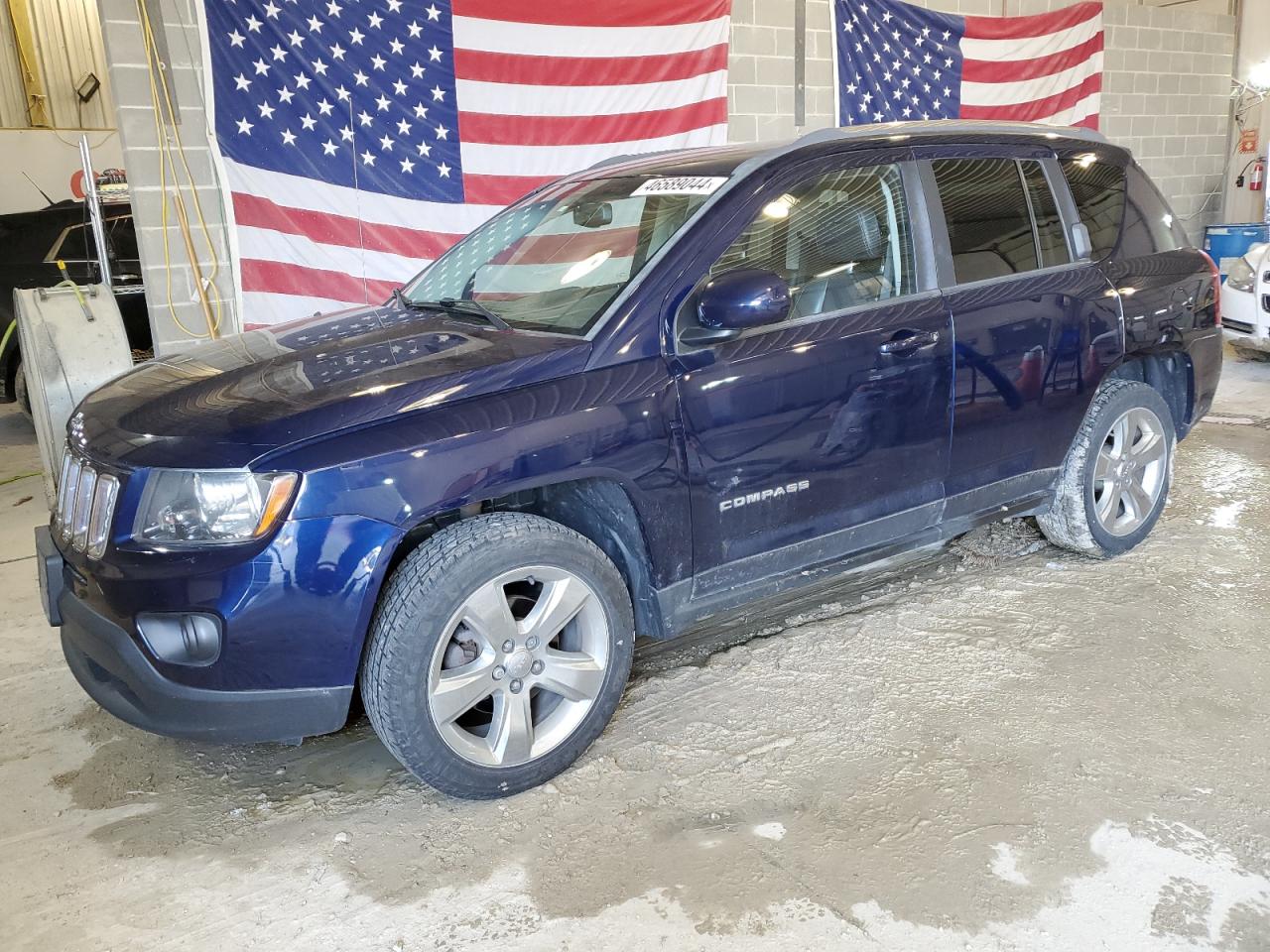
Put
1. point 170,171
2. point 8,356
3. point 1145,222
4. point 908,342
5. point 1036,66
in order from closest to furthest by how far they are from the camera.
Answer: point 908,342 < point 1145,222 < point 170,171 < point 8,356 < point 1036,66

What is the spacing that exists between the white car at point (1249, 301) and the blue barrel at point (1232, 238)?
3.32m

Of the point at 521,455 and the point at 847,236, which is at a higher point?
the point at 847,236

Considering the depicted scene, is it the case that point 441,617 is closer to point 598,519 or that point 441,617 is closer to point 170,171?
point 598,519

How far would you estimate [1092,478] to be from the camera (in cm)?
392

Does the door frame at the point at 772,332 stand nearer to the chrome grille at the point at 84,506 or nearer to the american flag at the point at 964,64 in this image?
the chrome grille at the point at 84,506

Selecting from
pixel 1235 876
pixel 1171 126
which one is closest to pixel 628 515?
pixel 1235 876

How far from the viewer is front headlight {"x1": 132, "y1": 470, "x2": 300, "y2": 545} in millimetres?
2268

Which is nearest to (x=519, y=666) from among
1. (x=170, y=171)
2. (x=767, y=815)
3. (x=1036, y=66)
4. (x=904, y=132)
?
(x=767, y=815)

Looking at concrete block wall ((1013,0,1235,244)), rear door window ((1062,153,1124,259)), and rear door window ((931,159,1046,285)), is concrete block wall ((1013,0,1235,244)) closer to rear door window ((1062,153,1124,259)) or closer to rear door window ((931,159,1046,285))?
rear door window ((1062,153,1124,259))

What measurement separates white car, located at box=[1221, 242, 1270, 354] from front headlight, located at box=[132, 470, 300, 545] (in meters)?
7.44

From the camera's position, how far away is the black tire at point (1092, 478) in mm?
3857

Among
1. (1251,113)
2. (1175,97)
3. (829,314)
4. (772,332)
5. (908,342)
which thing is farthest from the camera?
(1251,113)

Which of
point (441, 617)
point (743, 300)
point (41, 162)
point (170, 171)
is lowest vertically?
point (441, 617)

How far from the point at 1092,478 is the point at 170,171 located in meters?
5.25
